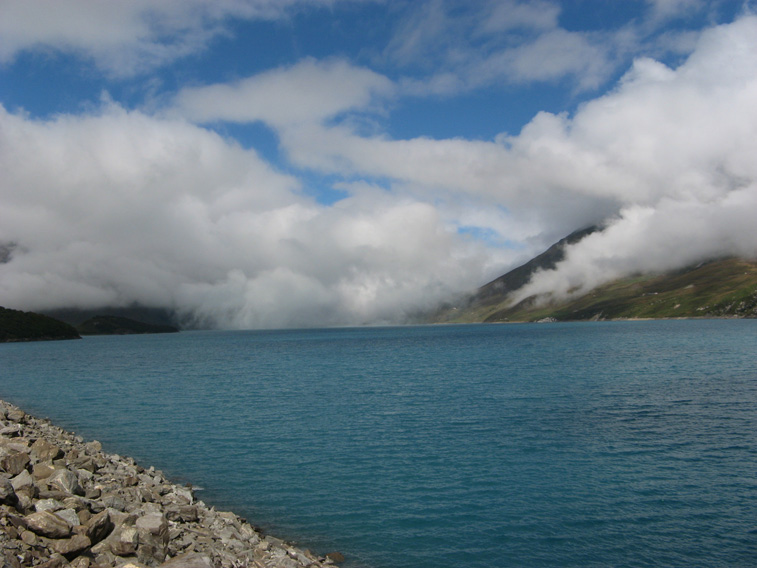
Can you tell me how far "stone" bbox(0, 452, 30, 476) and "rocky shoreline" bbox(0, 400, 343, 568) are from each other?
4 cm

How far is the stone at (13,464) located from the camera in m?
24.5

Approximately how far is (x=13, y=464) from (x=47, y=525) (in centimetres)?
878

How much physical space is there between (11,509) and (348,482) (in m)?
21.3

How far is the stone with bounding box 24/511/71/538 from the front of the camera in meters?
18.2

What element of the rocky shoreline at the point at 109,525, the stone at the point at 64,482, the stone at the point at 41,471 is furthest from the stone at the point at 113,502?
the stone at the point at 41,471

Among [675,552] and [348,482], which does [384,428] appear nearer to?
[348,482]

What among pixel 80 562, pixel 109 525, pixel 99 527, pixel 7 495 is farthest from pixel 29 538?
pixel 109 525

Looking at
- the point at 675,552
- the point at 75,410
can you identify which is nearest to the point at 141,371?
the point at 75,410

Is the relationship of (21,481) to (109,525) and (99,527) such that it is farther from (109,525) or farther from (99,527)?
(99,527)

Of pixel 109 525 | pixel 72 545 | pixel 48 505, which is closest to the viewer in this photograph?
pixel 72 545

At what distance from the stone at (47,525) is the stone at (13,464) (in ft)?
24.6

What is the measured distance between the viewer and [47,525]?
18375 millimetres

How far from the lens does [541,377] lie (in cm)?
8712

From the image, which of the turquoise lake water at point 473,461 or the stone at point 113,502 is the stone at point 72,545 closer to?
the stone at point 113,502
